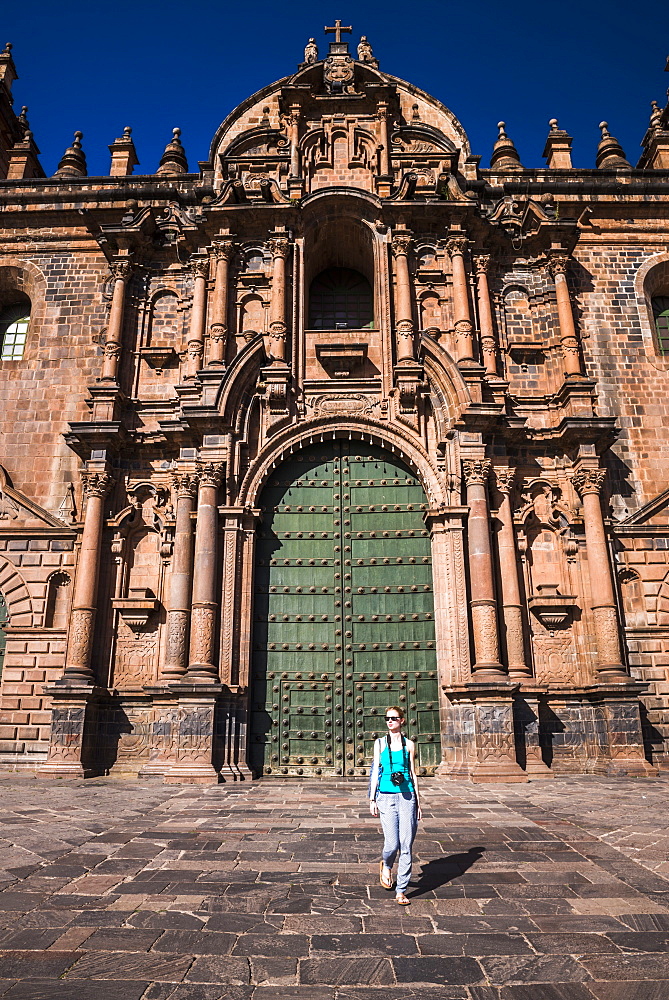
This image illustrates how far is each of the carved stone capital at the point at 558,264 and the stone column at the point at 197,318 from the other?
7.95 meters

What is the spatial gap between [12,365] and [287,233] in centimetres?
714

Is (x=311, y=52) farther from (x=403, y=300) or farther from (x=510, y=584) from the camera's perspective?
(x=510, y=584)

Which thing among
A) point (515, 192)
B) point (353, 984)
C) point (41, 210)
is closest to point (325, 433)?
point (515, 192)

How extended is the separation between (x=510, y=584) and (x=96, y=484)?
858 centimetres

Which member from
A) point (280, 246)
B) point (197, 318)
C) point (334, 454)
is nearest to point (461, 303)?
point (280, 246)

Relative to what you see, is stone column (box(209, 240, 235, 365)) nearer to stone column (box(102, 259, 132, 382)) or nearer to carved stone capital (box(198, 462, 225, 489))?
stone column (box(102, 259, 132, 382))

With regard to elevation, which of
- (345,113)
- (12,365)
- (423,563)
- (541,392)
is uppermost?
(345,113)

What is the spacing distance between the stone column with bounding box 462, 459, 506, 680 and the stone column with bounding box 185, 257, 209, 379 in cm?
624

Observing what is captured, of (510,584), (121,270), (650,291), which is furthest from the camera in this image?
(650,291)

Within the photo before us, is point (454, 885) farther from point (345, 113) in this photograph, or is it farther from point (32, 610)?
point (345, 113)

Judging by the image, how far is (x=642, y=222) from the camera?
1816cm

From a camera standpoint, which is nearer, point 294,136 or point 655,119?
point 294,136

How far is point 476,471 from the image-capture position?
14367mm

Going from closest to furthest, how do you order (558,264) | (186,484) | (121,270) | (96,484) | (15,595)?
(186,484), (96,484), (15,595), (558,264), (121,270)
